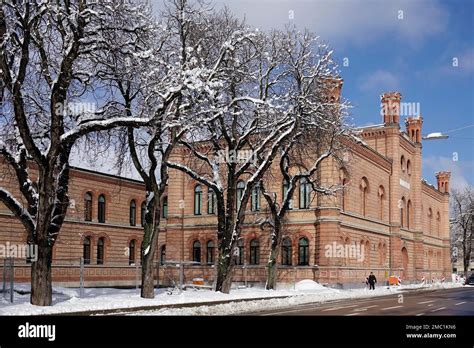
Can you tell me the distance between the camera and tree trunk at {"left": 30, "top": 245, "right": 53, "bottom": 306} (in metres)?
20.3

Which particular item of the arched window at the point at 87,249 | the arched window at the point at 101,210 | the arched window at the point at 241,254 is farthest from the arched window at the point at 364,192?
the arched window at the point at 87,249

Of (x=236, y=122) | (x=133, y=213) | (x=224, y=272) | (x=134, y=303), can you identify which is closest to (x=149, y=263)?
(x=134, y=303)

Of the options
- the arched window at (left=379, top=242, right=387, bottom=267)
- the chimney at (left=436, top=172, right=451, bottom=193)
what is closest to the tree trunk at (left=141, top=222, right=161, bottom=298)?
the arched window at (left=379, top=242, right=387, bottom=267)

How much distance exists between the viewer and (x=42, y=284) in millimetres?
20422

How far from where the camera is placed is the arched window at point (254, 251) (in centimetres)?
4988

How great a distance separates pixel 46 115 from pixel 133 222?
3667 centimetres

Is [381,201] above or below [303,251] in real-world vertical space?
above

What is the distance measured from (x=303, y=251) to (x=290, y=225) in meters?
2.25

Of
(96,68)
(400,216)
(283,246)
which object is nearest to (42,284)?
(96,68)

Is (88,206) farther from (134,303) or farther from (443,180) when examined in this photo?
(443,180)

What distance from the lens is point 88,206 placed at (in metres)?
53.4

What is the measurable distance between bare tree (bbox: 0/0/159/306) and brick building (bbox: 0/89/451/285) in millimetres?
20291

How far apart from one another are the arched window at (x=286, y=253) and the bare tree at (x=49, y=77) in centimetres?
2802

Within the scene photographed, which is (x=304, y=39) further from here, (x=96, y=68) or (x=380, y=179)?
(x=380, y=179)
